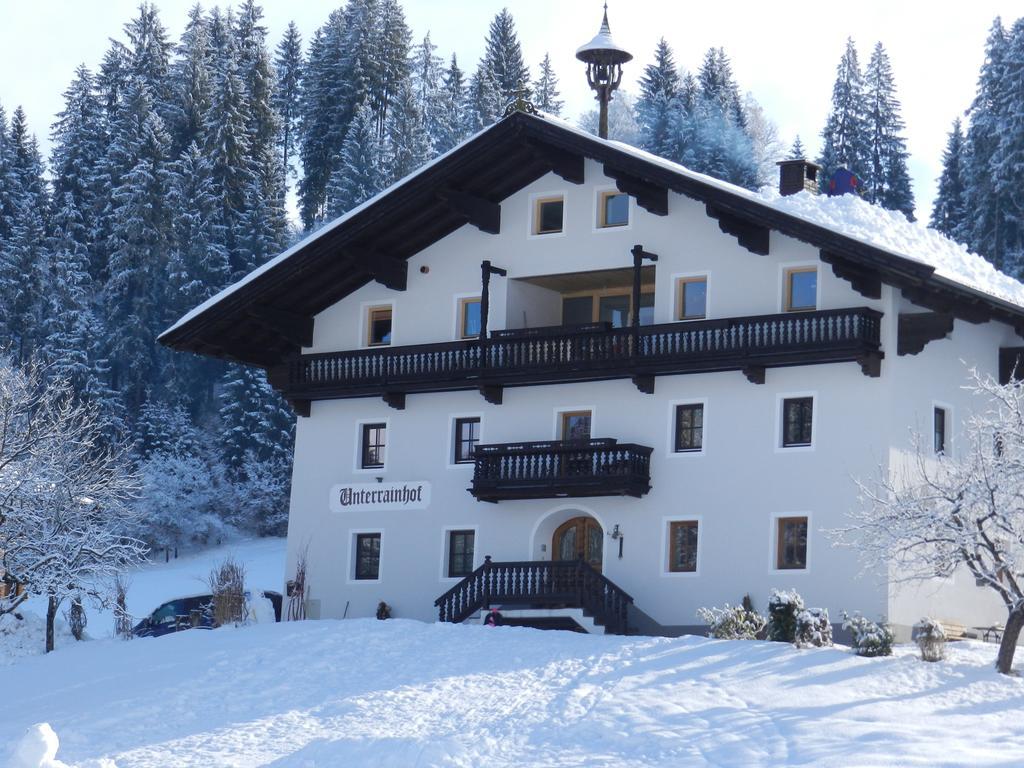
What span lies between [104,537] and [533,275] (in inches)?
459

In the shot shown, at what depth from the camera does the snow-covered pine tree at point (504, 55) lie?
108 m

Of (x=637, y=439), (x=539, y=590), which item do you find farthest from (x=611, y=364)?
(x=539, y=590)

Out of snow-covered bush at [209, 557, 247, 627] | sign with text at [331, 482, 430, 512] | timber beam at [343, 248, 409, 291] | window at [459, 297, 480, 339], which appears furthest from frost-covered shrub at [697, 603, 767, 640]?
timber beam at [343, 248, 409, 291]

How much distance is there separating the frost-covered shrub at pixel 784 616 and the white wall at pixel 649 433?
2.38m

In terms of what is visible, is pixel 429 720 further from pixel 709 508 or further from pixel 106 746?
pixel 709 508

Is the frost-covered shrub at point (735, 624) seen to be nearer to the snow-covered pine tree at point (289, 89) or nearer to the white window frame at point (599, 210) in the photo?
the white window frame at point (599, 210)

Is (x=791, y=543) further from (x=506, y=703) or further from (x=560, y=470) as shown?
(x=506, y=703)

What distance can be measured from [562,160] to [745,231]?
471cm

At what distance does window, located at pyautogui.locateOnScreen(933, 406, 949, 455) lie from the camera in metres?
37.3

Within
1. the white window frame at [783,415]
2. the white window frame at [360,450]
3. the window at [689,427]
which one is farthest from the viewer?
the white window frame at [360,450]

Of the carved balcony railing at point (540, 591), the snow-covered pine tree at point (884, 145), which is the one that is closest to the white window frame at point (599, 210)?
the carved balcony railing at point (540, 591)

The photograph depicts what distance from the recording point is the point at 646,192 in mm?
38500

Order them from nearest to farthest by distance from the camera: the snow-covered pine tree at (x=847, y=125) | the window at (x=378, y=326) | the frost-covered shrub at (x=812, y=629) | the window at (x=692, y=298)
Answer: the frost-covered shrub at (x=812, y=629) < the window at (x=692, y=298) < the window at (x=378, y=326) < the snow-covered pine tree at (x=847, y=125)

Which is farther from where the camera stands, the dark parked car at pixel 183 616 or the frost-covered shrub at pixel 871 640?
the dark parked car at pixel 183 616
